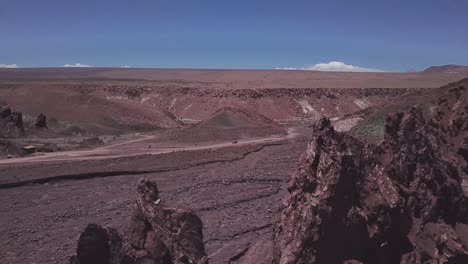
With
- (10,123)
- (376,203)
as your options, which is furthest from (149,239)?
(10,123)

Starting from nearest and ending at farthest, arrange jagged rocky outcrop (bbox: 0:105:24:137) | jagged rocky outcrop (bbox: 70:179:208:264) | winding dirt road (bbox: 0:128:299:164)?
jagged rocky outcrop (bbox: 70:179:208:264), winding dirt road (bbox: 0:128:299:164), jagged rocky outcrop (bbox: 0:105:24:137)

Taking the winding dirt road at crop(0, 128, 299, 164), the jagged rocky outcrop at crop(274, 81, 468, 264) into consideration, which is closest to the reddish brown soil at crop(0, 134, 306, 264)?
the winding dirt road at crop(0, 128, 299, 164)

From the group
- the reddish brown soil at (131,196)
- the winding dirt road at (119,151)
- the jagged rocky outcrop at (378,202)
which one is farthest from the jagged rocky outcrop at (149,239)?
the winding dirt road at (119,151)

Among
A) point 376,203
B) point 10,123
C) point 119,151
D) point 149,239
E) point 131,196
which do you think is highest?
point 376,203

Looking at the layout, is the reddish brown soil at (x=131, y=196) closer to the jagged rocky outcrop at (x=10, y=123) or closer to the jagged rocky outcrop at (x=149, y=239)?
the jagged rocky outcrop at (x=149, y=239)

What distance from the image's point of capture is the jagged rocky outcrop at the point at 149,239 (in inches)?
250

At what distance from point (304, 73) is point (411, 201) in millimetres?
147261

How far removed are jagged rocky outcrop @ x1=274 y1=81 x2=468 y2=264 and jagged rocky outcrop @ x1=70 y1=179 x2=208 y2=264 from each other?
1.22 m

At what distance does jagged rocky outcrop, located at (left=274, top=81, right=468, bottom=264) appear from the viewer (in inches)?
283

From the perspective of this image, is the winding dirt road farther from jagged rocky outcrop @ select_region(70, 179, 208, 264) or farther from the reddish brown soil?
jagged rocky outcrop @ select_region(70, 179, 208, 264)

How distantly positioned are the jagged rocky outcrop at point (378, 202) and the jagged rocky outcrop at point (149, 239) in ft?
4.00

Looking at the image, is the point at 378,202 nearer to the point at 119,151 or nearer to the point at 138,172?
the point at 138,172

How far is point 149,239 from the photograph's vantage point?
6711 millimetres

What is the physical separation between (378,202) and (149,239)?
11.0 ft
